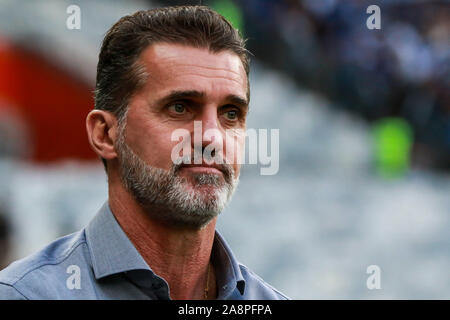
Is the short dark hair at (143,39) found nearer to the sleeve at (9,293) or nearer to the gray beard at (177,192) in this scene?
the gray beard at (177,192)

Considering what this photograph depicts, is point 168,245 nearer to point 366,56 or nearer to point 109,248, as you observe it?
point 109,248

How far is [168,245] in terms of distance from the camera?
203 cm

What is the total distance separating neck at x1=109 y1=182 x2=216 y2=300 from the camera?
2.03 m

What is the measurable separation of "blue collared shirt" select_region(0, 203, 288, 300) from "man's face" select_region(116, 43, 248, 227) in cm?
14

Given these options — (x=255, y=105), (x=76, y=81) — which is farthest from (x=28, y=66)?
(x=255, y=105)

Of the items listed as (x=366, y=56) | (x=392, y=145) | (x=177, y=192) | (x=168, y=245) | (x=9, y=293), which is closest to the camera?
(x=9, y=293)

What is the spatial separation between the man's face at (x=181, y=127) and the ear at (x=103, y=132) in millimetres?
53

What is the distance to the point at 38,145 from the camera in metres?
8.62

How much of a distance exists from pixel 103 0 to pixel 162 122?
28.6 ft

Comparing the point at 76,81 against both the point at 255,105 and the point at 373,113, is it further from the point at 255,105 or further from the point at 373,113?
the point at 373,113

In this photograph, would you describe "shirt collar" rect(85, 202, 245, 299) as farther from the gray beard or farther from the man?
the gray beard

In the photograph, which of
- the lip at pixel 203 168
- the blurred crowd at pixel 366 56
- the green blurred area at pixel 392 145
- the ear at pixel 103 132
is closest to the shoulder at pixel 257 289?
the lip at pixel 203 168

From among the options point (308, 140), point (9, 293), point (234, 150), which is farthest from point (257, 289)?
point (308, 140)

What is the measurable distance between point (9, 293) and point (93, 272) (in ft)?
0.74
